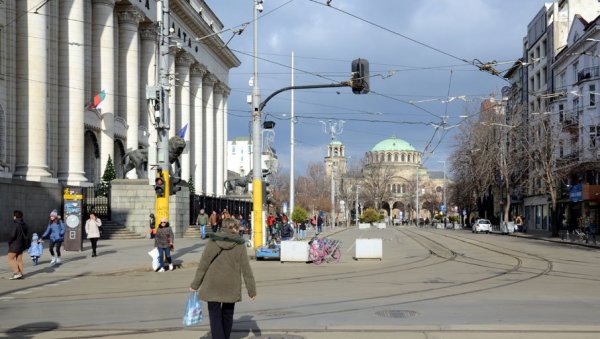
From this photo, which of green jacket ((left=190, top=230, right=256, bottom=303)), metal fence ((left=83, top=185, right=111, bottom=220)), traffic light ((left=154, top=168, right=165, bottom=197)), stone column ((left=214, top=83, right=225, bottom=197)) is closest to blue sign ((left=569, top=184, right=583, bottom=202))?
metal fence ((left=83, top=185, right=111, bottom=220))

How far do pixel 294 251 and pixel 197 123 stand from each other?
161 feet

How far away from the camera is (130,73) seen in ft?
171

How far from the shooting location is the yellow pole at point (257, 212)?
84.4 feet

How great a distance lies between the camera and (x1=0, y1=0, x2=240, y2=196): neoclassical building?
35.2 m

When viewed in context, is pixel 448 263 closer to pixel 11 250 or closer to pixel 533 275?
pixel 533 275

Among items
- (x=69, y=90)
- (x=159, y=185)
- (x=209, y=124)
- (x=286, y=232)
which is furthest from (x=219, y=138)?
(x=159, y=185)

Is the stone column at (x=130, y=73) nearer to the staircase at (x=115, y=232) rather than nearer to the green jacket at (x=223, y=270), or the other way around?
the staircase at (x=115, y=232)

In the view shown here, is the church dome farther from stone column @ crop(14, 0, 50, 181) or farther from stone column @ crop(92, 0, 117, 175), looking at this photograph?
stone column @ crop(14, 0, 50, 181)

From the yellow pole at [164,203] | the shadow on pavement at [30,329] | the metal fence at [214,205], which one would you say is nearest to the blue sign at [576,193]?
the metal fence at [214,205]

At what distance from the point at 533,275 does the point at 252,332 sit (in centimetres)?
1112

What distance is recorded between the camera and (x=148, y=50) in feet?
188

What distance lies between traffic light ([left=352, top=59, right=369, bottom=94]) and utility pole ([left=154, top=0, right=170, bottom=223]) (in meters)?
6.26

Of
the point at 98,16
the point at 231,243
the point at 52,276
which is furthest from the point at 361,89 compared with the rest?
the point at 98,16

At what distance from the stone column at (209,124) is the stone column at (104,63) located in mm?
26425
